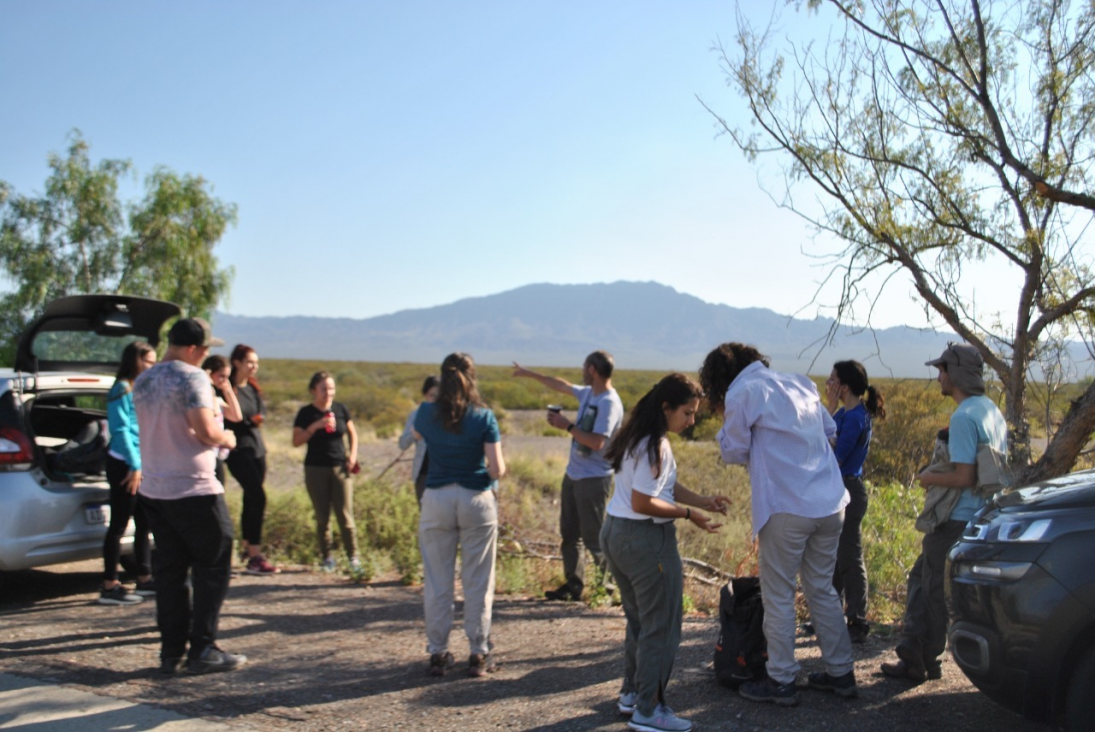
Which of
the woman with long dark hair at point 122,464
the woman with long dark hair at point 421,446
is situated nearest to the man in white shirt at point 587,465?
the woman with long dark hair at point 421,446

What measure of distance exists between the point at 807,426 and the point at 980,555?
971mm

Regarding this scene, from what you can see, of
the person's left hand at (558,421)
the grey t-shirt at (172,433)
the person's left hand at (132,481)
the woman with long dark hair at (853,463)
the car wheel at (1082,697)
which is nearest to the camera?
the car wheel at (1082,697)

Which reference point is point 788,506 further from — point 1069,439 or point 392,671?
point 1069,439

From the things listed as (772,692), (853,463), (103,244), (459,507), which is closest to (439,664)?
(459,507)

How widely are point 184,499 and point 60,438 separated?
3.66 metres

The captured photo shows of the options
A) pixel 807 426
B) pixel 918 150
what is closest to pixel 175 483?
pixel 807 426

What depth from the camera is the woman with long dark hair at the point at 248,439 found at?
784 centimetres

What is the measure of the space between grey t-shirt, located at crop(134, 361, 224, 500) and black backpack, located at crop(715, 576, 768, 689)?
10.1 feet

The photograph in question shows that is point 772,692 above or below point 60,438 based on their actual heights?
below

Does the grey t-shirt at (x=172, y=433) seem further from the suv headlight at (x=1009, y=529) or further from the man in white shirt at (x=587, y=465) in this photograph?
the suv headlight at (x=1009, y=529)

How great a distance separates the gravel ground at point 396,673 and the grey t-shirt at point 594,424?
1129 millimetres

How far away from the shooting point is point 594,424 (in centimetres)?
662

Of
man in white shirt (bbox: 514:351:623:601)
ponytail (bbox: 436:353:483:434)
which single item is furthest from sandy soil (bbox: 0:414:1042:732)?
ponytail (bbox: 436:353:483:434)

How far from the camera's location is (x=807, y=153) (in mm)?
7508
